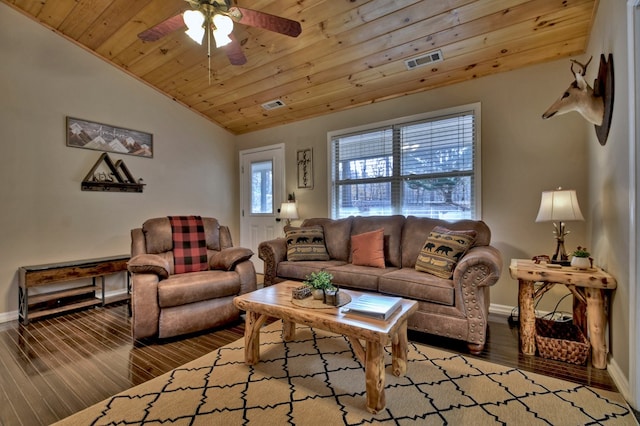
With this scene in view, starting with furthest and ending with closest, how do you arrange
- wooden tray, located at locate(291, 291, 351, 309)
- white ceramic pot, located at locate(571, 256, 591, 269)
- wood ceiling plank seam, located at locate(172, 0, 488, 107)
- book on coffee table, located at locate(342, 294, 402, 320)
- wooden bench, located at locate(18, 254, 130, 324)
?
wooden bench, located at locate(18, 254, 130, 324)
wood ceiling plank seam, located at locate(172, 0, 488, 107)
white ceramic pot, located at locate(571, 256, 591, 269)
wooden tray, located at locate(291, 291, 351, 309)
book on coffee table, located at locate(342, 294, 402, 320)

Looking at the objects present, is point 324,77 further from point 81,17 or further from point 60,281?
point 60,281

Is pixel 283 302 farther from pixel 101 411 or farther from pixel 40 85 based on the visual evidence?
pixel 40 85

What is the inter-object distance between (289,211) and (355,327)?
2849 millimetres

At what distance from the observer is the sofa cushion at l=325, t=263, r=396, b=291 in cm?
273

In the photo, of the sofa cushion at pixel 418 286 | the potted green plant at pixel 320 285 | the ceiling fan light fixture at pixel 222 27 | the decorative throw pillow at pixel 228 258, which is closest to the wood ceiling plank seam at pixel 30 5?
the ceiling fan light fixture at pixel 222 27

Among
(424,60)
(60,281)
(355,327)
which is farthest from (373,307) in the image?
(60,281)

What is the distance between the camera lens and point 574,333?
7.45 feet

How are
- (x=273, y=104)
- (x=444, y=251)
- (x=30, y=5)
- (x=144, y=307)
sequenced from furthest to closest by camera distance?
(x=273, y=104) → (x=30, y=5) → (x=444, y=251) → (x=144, y=307)

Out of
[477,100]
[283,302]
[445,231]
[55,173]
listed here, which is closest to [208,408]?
[283,302]

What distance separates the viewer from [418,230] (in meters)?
3.11

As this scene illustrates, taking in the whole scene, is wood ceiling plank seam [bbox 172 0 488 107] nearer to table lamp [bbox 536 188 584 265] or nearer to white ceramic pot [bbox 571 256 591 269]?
table lamp [bbox 536 188 584 265]

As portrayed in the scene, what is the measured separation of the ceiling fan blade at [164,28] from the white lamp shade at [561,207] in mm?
3042

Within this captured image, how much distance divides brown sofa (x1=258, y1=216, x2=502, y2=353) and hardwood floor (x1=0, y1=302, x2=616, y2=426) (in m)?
0.25

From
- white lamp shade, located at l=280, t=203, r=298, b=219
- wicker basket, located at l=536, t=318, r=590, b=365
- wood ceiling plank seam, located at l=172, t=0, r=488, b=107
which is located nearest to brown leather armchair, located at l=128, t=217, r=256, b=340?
white lamp shade, located at l=280, t=203, r=298, b=219
